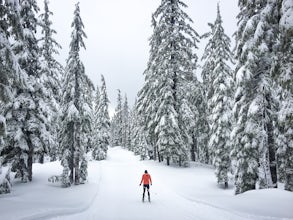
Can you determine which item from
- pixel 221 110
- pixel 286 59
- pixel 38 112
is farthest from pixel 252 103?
pixel 38 112

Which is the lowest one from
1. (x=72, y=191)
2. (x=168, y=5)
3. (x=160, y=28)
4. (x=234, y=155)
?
(x=72, y=191)

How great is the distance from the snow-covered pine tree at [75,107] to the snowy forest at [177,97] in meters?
0.08

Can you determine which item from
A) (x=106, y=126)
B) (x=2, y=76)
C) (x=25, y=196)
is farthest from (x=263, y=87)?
(x=106, y=126)

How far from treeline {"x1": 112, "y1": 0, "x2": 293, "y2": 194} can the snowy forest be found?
64 mm

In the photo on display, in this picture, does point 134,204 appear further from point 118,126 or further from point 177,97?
point 118,126

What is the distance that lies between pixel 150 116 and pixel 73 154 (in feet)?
46.5

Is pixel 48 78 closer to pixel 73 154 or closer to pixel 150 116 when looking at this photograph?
pixel 73 154

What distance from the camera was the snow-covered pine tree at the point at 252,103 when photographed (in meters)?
15.8

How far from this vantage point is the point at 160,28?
3180 centimetres

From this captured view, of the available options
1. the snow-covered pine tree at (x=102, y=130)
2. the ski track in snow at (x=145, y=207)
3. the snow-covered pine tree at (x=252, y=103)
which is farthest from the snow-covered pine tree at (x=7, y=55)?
the snow-covered pine tree at (x=102, y=130)

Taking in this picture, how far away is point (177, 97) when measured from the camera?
103ft

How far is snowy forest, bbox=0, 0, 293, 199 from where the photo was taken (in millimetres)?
12375

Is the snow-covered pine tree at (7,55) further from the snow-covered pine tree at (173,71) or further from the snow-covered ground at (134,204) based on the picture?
the snow-covered pine tree at (173,71)

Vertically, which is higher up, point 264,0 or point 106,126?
point 264,0
